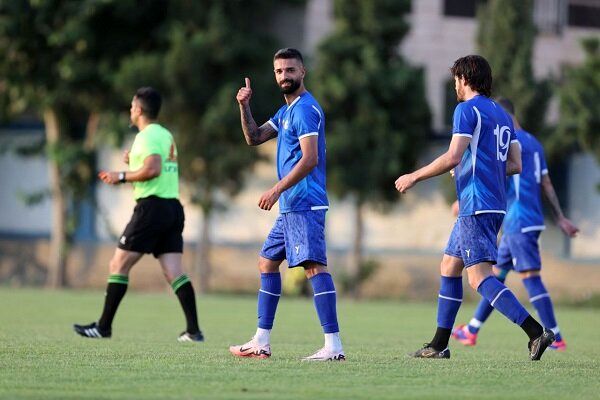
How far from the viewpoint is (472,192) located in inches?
405

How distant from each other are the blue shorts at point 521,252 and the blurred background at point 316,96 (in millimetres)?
10583

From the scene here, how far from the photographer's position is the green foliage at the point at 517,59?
2544 cm

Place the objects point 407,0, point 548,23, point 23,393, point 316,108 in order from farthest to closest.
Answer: point 548,23 < point 407,0 < point 316,108 < point 23,393

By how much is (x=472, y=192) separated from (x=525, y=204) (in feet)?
13.2

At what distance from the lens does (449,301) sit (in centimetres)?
1075

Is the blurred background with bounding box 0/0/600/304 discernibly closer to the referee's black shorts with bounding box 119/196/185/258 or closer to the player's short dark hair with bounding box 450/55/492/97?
the referee's black shorts with bounding box 119/196/185/258

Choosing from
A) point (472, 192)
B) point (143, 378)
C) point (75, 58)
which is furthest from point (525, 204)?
point (75, 58)

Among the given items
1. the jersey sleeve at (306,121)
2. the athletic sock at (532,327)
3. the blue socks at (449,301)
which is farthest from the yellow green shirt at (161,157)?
the athletic sock at (532,327)

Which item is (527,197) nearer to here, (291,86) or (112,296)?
(112,296)

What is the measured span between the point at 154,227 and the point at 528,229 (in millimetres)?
4012

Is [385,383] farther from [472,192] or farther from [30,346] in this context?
[30,346]

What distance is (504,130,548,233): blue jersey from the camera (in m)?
14.0

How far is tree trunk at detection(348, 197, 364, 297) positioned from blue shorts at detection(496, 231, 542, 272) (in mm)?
13019

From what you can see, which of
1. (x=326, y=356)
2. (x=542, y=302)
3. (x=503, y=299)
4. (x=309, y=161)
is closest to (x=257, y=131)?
(x=309, y=161)
